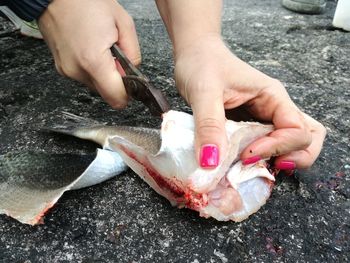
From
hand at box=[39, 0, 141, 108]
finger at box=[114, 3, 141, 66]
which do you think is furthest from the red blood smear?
finger at box=[114, 3, 141, 66]

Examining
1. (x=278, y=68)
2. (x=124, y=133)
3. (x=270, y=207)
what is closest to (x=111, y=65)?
(x=124, y=133)

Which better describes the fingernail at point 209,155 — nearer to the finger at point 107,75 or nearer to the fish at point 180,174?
the fish at point 180,174

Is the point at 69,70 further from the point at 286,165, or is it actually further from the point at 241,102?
the point at 286,165

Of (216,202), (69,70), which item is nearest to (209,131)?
(216,202)

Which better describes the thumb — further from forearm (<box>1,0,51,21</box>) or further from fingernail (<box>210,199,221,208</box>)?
forearm (<box>1,0,51,21</box>)

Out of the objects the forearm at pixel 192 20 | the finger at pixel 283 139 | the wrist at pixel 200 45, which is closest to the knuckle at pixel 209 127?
the finger at pixel 283 139

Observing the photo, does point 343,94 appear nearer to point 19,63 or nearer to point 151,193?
point 151,193
